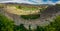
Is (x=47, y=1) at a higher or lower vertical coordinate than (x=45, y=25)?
higher

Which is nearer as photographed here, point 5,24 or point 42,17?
point 5,24

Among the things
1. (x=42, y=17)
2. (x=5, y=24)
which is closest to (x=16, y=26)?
(x=5, y=24)

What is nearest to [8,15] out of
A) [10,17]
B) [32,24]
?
[10,17]

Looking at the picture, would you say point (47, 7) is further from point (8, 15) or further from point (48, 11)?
point (8, 15)

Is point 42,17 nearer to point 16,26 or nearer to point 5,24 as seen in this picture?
point 16,26

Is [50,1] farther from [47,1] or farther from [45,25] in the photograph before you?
[45,25]

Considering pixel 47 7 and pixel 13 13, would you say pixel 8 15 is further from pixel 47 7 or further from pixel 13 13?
pixel 47 7

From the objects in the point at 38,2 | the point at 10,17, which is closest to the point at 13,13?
the point at 10,17

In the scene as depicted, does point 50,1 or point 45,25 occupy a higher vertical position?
point 50,1
